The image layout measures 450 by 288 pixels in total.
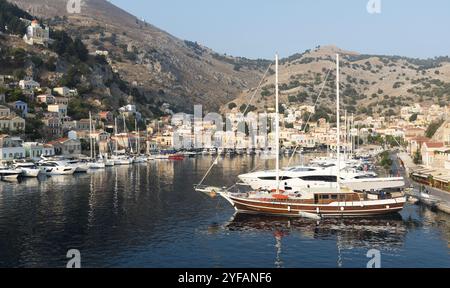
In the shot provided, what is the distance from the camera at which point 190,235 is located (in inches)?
1289

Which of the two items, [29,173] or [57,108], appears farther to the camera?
[57,108]

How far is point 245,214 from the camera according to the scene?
38.9 meters

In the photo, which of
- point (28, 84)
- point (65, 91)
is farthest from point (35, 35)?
point (28, 84)

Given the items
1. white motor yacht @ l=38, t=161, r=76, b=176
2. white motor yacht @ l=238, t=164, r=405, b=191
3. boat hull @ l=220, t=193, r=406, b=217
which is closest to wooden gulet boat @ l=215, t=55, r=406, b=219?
boat hull @ l=220, t=193, r=406, b=217

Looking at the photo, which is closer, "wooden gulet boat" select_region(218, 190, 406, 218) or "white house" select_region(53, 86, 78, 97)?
"wooden gulet boat" select_region(218, 190, 406, 218)

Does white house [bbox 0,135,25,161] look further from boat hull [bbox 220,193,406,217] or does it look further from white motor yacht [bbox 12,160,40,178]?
boat hull [bbox 220,193,406,217]

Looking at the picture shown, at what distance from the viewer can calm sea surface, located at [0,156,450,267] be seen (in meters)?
27.2

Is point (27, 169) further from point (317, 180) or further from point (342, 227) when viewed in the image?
point (342, 227)

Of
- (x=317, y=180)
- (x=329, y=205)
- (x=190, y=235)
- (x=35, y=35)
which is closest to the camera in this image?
(x=190, y=235)

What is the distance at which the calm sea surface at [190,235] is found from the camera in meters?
27.2

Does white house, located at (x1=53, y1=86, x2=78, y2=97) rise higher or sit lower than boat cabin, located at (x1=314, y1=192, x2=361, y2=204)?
higher
